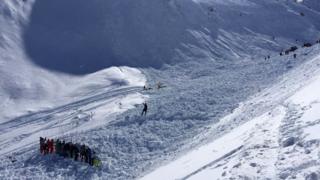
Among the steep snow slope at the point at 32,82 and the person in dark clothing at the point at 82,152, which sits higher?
the steep snow slope at the point at 32,82

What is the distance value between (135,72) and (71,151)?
24338 millimetres

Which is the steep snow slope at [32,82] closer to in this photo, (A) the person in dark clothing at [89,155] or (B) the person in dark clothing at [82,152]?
(B) the person in dark clothing at [82,152]

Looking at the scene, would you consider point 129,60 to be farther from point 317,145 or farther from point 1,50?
point 317,145

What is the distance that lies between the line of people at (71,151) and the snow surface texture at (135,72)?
37cm

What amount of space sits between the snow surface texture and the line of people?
37cm

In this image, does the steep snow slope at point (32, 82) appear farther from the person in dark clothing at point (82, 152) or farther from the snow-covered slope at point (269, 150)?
the snow-covered slope at point (269, 150)

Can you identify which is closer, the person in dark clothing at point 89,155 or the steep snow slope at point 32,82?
the person in dark clothing at point 89,155

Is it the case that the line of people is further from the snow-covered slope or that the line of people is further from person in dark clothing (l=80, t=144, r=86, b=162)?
the snow-covered slope

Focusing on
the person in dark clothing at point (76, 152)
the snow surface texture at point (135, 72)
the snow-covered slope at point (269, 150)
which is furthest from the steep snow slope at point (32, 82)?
the snow-covered slope at point (269, 150)

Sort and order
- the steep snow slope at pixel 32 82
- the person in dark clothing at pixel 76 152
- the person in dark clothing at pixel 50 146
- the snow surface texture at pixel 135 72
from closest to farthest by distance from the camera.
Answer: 1. the person in dark clothing at pixel 76 152
2. the snow surface texture at pixel 135 72
3. the person in dark clothing at pixel 50 146
4. the steep snow slope at pixel 32 82

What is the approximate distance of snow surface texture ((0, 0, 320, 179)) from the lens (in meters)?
26.1

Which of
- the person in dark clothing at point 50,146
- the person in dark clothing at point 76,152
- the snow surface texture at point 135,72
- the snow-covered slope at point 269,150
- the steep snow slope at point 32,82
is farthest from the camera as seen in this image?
the steep snow slope at point 32,82

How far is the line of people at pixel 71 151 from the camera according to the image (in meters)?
24.5

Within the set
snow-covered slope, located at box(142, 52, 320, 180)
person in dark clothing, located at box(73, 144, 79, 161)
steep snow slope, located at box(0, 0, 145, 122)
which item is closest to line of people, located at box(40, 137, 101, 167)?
person in dark clothing, located at box(73, 144, 79, 161)
